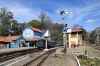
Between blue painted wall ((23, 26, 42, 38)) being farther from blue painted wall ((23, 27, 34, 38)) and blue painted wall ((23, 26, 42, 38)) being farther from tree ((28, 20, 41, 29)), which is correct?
tree ((28, 20, 41, 29))

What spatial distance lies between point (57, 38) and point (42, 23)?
12.9m

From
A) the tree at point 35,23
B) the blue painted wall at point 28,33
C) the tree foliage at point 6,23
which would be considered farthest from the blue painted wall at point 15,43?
the tree at point 35,23

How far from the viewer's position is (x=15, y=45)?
46688 mm

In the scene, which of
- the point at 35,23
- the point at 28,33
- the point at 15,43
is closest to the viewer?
the point at 15,43

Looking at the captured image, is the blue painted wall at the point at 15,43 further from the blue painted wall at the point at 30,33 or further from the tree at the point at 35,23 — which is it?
the tree at the point at 35,23

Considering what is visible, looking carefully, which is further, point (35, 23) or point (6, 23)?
point (35, 23)

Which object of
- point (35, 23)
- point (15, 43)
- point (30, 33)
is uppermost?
point (35, 23)

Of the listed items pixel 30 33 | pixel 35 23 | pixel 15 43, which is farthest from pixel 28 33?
pixel 35 23

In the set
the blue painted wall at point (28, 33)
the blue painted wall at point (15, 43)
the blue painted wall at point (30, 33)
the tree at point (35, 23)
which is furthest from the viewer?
the tree at point (35, 23)

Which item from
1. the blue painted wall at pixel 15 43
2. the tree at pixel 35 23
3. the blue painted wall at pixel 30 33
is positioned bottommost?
the blue painted wall at pixel 15 43

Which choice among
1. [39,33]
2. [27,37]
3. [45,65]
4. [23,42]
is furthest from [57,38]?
[45,65]

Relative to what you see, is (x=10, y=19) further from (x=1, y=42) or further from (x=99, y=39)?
(x=99, y=39)

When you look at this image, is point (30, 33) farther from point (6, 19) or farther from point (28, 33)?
point (6, 19)

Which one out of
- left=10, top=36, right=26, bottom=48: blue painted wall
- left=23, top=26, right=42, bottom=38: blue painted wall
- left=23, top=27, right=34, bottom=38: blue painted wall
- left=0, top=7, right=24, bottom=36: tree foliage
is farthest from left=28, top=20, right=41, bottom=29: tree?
left=10, top=36, right=26, bottom=48: blue painted wall
